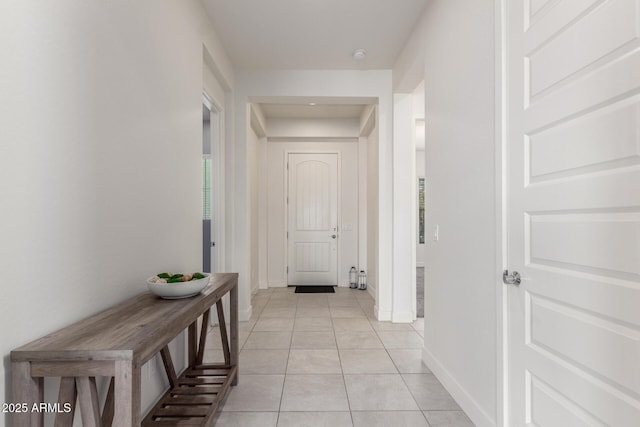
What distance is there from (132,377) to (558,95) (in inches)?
63.9

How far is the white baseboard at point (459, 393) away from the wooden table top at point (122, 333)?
4.89 ft

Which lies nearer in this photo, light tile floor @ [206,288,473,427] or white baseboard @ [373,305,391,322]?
light tile floor @ [206,288,473,427]

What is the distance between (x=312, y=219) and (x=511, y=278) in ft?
14.4

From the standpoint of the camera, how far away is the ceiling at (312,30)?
266 centimetres

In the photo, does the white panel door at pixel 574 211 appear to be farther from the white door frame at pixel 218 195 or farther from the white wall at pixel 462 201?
the white door frame at pixel 218 195

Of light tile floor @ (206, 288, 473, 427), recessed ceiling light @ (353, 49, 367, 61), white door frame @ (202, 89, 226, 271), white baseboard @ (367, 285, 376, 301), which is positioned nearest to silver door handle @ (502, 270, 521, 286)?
light tile floor @ (206, 288, 473, 427)

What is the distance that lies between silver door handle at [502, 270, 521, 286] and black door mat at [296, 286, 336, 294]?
3901 millimetres

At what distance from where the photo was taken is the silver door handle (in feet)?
4.88

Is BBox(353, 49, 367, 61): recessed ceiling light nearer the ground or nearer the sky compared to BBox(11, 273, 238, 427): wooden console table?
nearer the sky

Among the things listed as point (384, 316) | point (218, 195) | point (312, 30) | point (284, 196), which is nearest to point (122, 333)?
point (218, 195)

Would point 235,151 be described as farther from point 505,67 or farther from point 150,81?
point 505,67

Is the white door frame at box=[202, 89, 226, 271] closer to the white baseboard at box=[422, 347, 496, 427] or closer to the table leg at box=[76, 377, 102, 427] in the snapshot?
the white baseboard at box=[422, 347, 496, 427]

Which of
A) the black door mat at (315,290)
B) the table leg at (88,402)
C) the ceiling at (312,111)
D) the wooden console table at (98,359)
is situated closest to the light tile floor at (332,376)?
the wooden console table at (98,359)

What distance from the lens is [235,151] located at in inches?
149
